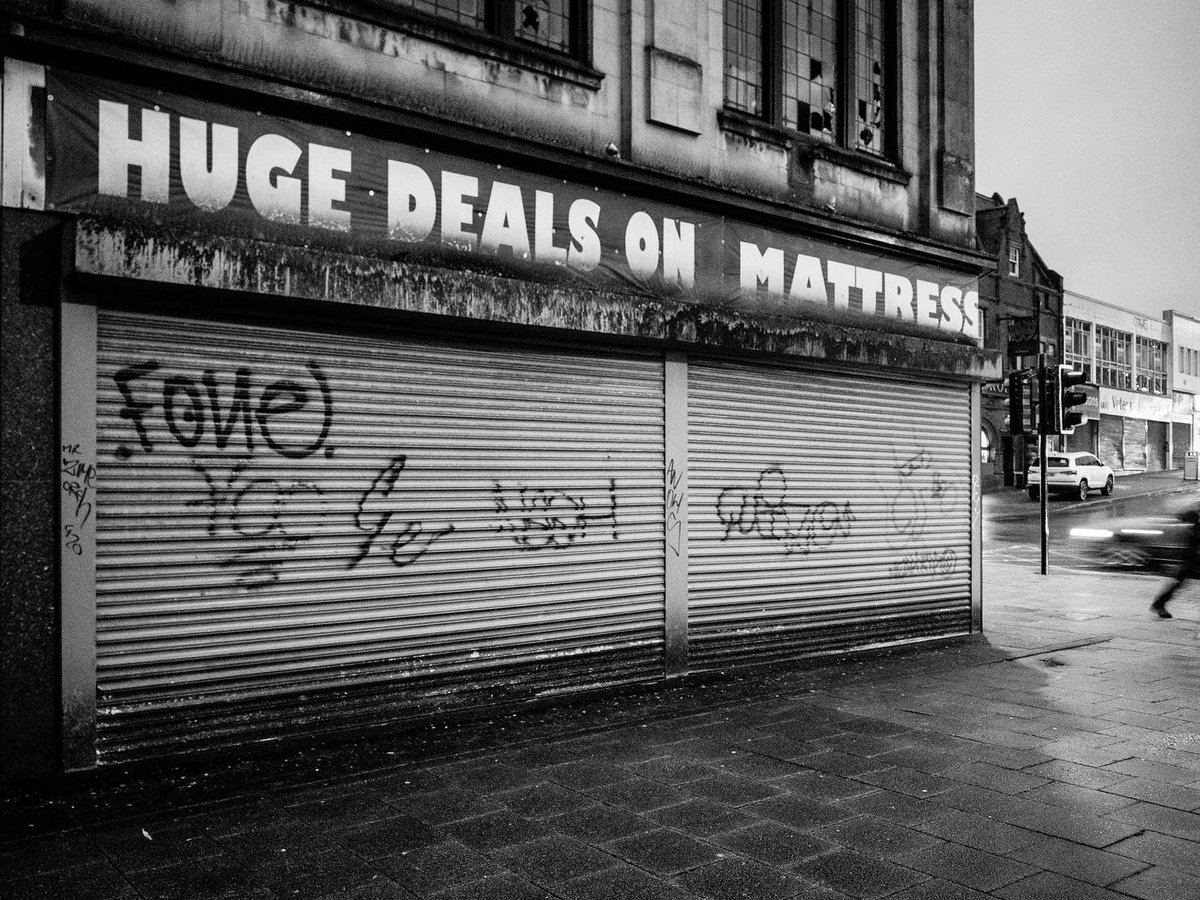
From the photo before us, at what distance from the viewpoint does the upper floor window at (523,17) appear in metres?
7.44

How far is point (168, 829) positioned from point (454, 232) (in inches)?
167

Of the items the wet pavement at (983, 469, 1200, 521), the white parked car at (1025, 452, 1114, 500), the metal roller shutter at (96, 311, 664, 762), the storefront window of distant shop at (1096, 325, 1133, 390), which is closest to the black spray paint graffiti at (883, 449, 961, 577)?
the metal roller shutter at (96, 311, 664, 762)

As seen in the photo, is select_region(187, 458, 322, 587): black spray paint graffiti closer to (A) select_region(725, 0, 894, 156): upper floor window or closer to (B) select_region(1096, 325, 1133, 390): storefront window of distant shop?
(A) select_region(725, 0, 894, 156): upper floor window

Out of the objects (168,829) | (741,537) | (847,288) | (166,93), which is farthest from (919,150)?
(168,829)

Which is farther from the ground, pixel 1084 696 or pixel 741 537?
pixel 741 537

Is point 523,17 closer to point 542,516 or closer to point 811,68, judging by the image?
point 811,68

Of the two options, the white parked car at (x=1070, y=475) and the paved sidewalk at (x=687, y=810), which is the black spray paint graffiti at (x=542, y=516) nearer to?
the paved sidewalk at (x=687, y=810)

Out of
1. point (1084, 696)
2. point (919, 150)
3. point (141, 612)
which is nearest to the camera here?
point (141, 612)

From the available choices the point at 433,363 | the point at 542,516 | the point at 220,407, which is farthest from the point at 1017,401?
the point at 220,407

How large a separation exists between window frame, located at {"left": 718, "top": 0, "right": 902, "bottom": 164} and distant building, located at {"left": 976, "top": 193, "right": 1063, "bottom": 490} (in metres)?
33.8

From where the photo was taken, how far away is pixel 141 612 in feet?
18.7

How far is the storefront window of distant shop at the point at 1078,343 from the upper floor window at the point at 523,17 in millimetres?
48365

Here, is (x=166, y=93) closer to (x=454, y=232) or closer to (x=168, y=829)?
(x=454, y=232)

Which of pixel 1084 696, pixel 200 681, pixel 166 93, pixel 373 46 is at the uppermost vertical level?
pixel 373 46
